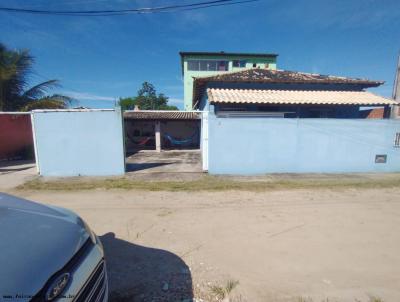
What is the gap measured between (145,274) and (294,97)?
11.0 m

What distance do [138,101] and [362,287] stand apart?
1838 inches

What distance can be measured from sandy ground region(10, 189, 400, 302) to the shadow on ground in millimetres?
11

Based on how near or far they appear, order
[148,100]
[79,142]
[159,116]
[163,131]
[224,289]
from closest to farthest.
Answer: [224,289], [79,142], [159,116], [163,131], [148,100]

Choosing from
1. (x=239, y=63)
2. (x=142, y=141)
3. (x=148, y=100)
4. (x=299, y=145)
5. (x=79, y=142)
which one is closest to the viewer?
(x=79, y=142)

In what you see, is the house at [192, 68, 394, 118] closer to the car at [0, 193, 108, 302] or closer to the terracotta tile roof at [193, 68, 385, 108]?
the terracotta tile roof at [193, 68, 385, 108]

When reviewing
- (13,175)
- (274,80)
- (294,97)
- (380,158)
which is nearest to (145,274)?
(13,175)

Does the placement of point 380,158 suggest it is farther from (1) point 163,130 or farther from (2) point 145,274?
(1) point 163,130

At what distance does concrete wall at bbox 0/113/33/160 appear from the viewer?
1145 cm

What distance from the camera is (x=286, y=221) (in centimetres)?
423

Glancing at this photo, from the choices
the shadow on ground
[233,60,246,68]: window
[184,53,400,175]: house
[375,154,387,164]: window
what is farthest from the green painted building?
the shadow on ground

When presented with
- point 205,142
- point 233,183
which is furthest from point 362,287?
point 205,142

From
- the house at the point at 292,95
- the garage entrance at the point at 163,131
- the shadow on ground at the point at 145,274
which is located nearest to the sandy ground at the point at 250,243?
the shadow on ground at the point at 145,274

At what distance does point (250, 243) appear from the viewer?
3469 millimetres

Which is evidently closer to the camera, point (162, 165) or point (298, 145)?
point (298, 145)
